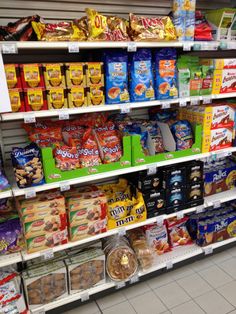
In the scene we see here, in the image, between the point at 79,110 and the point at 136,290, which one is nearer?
the point at 79,110

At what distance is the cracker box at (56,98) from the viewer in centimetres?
165

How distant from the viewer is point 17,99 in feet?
5.15

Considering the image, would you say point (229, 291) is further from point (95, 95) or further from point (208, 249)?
point (95, 95)

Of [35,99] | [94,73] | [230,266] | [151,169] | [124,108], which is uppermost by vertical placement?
[94,73]

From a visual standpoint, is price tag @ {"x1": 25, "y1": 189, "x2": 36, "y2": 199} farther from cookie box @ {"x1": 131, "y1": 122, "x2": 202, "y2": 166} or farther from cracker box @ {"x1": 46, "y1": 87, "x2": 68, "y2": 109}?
cookie box @ {"x1": 131, "y1": 122, "x2": 202, "y2": 166}

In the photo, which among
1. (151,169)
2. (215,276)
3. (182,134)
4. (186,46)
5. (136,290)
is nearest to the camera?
(186,46)

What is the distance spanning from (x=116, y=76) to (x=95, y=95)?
18 cm

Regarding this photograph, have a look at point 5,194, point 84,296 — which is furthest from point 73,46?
point 84,296

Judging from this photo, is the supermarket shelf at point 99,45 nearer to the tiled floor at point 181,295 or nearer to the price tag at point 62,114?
the price tag at point 62,114

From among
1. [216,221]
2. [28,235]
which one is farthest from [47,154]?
[216,221]

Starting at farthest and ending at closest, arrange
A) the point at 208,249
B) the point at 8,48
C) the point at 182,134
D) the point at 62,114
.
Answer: the point at 208,249, the point at 182,134, the point at 62,114, the point at 8,48

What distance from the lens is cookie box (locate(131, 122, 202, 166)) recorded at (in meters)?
1.95

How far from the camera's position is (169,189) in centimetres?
219

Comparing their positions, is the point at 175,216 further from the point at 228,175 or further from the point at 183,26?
the point at 183,26
